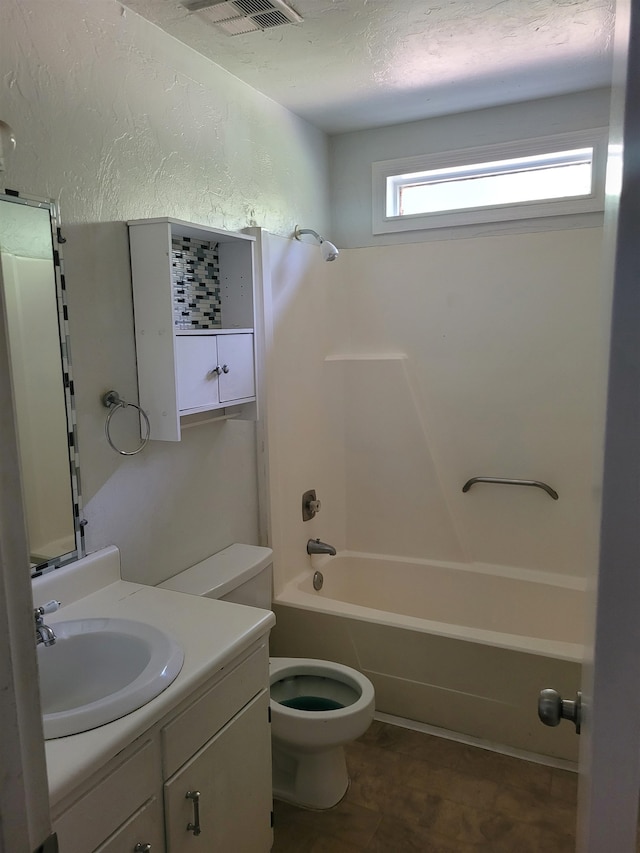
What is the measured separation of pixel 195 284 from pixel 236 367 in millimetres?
320

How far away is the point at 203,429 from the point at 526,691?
1.52m

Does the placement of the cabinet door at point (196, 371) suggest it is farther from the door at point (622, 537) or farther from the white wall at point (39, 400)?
the door at point (622, 537)

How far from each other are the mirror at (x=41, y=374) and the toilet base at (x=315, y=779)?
103cm

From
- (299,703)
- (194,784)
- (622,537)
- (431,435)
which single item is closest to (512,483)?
(431,435)

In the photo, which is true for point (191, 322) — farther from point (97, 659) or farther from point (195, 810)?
point (195, 810)

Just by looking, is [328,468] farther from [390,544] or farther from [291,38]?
[291,38]

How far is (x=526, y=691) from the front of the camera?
2291 mm

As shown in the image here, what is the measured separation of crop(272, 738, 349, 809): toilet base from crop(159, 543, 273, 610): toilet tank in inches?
19.4

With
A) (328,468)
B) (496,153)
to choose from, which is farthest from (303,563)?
(496,153)

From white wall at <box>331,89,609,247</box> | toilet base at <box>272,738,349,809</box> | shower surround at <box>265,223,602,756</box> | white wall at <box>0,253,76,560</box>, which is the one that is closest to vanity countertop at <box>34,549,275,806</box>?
white wall at <box>0,253,76,560</box>

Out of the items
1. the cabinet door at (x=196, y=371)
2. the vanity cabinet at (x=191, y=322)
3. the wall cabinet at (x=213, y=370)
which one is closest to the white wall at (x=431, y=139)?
the vanity cabinet at (x=191, y=322)

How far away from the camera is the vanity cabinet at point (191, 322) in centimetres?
184

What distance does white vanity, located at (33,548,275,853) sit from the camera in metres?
1.13

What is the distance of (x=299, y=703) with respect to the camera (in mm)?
2213
